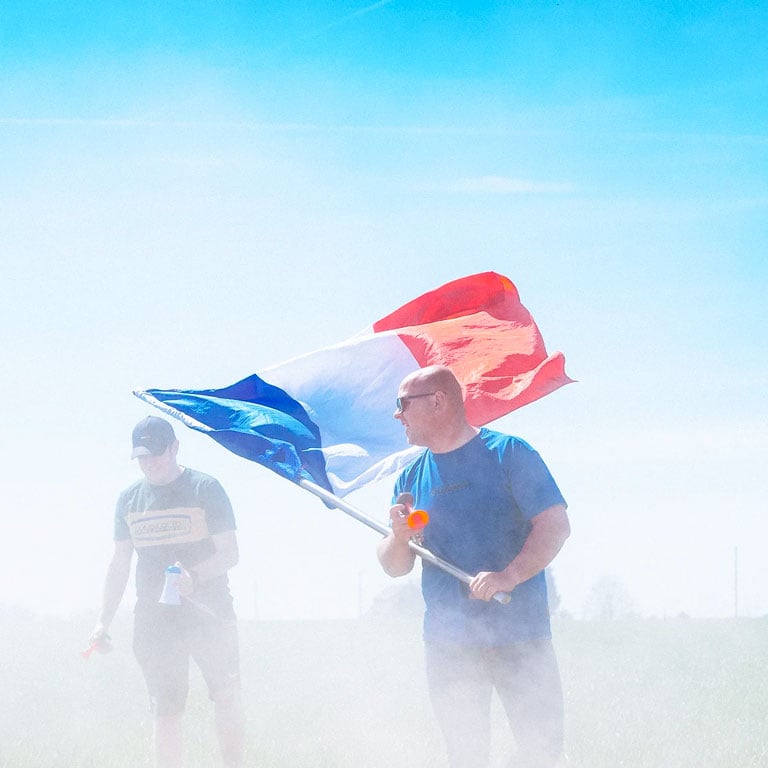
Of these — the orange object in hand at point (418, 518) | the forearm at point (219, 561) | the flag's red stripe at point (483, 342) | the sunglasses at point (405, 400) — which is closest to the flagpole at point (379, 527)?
the orange object in hand at point (418, 518)

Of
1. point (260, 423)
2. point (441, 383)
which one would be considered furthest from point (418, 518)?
point (260, 423)

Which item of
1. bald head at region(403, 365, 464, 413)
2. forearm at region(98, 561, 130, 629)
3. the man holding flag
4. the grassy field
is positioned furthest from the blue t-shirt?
the grassy field

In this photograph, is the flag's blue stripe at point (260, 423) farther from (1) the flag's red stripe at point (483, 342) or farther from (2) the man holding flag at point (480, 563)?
(2) the man holding flag at point (480, 563)

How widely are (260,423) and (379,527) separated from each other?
3.68 feet

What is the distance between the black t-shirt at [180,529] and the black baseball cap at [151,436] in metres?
0.24

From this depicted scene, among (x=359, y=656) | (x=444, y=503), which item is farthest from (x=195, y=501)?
(x=359, y=656)

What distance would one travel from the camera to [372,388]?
21.8 feet

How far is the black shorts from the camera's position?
6.87m

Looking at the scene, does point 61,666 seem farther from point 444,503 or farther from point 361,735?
point 444,503

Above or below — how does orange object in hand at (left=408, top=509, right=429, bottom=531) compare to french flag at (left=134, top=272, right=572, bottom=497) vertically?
below

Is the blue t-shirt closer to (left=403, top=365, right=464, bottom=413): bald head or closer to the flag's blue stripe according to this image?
(left=403, top=365, right=464, bottom=413): bald head

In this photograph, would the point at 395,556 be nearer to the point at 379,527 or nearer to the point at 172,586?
the point at 379,527

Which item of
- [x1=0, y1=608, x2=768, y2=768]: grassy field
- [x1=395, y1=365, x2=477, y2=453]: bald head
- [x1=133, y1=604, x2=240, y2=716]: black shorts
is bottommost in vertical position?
[x1=0, y1=608, x2=768, y2=768]: grassy field

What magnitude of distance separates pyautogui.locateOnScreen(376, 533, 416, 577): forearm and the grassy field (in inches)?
132
